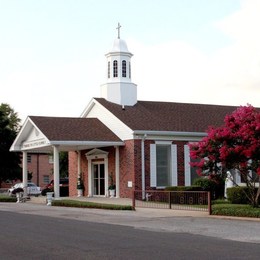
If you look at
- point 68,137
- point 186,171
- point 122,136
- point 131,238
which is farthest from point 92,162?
point 131,238

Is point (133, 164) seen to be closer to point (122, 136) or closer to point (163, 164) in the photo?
point (122, 136)

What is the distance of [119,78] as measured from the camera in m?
39.9

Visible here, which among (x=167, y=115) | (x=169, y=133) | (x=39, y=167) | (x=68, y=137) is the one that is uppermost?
(x=167, y=115)

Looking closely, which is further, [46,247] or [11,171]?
[11,171]

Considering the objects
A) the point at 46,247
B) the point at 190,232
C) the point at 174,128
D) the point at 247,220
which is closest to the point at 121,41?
the point at 174,128

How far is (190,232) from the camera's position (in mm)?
17219

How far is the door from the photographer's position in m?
38.4

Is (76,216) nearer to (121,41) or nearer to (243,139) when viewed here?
(243,139)

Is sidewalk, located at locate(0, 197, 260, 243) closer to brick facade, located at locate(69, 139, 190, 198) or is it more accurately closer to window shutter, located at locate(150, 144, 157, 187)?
brick facade, located at locate(69, 139, 190, 198)

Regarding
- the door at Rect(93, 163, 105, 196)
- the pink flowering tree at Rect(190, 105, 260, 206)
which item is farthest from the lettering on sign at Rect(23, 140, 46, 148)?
the pink flowering tree at Rect(190, 105, 260, 206)

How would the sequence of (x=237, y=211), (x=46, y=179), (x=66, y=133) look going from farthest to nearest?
(x=46, y=179), (x=66, y=133), (x=237, y=211)

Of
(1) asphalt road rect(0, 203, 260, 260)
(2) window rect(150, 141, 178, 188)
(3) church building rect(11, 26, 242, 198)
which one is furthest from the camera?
(2) window rect(150, 141, 178, 188)

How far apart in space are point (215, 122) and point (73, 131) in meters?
9.84

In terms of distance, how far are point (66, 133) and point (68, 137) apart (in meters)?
0.49
